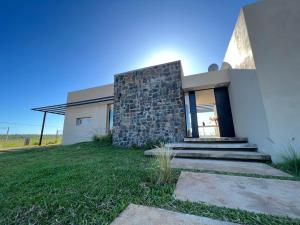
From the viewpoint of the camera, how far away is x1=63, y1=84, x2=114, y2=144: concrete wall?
7.75 meters

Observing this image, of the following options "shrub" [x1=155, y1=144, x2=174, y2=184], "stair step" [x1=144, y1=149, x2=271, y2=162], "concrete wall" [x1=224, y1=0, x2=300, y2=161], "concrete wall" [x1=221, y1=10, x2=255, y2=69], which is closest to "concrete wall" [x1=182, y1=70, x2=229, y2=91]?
"concrete wall" [x1=221, y1=10, x2=255, y2=69]

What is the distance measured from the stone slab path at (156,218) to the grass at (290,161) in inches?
98.8

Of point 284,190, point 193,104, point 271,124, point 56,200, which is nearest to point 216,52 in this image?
point 193,104

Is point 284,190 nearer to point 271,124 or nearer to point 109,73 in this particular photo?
point 271,124

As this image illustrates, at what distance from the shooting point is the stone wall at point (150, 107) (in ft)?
17.7

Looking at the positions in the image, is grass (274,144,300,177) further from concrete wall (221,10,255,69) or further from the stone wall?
the stone wall

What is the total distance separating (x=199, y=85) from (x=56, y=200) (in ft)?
18.4

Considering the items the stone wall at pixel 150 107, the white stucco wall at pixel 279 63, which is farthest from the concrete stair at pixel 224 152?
the stone wall at pixel 150 107

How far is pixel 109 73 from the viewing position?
24.6ft

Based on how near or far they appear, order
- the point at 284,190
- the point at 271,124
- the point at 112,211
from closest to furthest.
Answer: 1. the point at 112,211
2. the point at 284,190
3. the point at 271,124

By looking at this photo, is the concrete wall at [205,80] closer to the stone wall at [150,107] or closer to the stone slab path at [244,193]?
the stone wall at [150,107]

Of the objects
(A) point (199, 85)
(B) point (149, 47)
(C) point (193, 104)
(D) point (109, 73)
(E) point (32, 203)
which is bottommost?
(E) point (32, 203)

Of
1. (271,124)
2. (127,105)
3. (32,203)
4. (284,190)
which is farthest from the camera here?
(127,105)

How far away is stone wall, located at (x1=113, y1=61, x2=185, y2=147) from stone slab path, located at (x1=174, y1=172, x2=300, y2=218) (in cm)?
324
